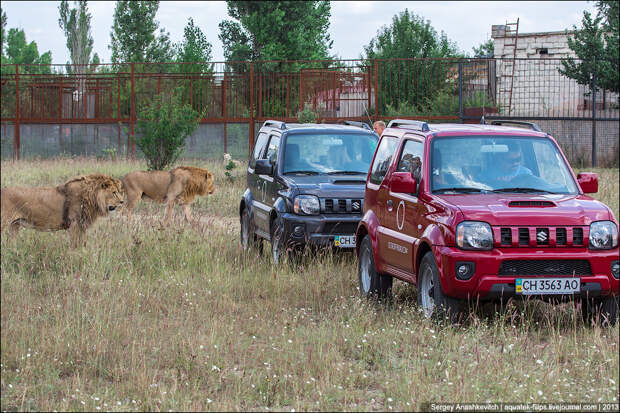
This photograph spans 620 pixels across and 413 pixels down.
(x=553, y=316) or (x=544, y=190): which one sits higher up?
(x=544, y=190)

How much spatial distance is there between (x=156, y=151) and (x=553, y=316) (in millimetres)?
15985

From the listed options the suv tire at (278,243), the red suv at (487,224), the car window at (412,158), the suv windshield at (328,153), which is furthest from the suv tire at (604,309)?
the suv windshield at (328,153)

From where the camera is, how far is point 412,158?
347 inches

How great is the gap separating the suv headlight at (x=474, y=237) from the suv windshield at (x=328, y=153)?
182 inches

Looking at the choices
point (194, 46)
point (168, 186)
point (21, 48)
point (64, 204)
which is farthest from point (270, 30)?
point (21, 48)

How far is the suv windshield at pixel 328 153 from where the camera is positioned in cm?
1202

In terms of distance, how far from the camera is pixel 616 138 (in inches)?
1261

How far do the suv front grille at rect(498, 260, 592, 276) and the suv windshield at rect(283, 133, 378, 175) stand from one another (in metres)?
4.77

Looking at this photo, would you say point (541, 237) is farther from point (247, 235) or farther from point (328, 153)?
point (247, 235)

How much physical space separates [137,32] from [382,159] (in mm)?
51395

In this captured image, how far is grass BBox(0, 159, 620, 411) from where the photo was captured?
5.93m

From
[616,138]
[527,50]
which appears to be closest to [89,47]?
[527,50]

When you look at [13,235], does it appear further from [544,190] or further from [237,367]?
[544,190]

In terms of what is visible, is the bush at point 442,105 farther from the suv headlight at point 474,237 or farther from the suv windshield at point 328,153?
the suv headlight at point 474,237
